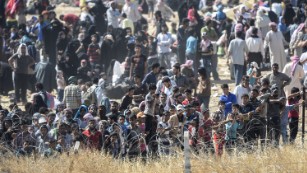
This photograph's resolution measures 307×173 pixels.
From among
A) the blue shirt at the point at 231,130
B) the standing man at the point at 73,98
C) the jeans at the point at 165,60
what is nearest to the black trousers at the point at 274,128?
the blue shirt at the point at 231,130

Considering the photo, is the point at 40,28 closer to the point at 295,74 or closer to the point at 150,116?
the point at 295,74

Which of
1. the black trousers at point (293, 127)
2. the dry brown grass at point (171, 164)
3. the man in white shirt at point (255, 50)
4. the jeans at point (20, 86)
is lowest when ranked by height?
the dry brown grass at point (171, 164)

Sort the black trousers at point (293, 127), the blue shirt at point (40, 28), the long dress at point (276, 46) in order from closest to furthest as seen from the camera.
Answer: the black trousers at point (293, 127)
the long dress at point (276, 46)
the blue shirt at point (40, 28)

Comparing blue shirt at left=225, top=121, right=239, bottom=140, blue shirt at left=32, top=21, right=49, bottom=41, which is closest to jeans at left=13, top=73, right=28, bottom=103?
blue shirt at left=32, top=21, right=49, bottom=41

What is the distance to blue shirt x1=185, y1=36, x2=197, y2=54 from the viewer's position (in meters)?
30.3

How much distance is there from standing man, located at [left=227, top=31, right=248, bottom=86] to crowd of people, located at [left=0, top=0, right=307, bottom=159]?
22 mm

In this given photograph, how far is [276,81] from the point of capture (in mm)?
25188

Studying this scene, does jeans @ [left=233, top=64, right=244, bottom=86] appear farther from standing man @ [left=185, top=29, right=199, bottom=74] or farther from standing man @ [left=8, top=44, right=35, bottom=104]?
standing man @ [left=8, top=44, right=35, bottom=104]

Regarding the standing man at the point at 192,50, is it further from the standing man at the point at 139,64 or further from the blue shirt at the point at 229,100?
the blue shirt at the point at 229,100

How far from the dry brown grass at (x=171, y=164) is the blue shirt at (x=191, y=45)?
10.1m

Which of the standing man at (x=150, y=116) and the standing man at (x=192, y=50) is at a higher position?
the standing man at (x=192, y=50)

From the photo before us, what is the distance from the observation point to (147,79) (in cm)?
2614

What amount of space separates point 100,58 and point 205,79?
20.3 ft

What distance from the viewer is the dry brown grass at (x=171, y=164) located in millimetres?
18594
